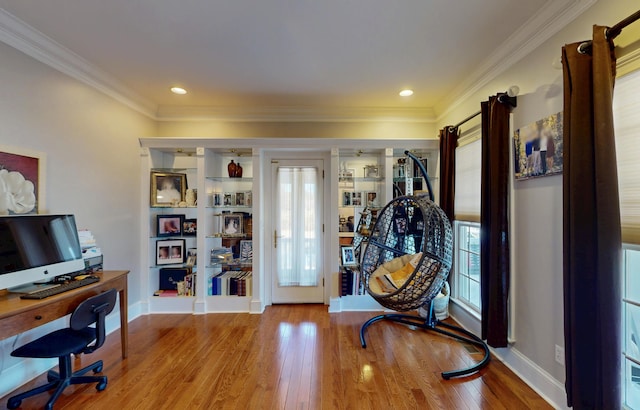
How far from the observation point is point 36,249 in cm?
190

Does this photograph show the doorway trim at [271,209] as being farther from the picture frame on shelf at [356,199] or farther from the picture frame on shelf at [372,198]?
the picture frame on shelf at [372,198]

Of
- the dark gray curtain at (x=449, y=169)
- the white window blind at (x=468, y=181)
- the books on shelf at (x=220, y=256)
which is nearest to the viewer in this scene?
the white window blind at (x=468, y=181)

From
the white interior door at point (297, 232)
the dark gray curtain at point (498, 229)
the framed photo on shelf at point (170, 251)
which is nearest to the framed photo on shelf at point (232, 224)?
the white interior door at point (297, 232)

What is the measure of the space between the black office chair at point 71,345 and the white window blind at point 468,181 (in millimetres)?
3278

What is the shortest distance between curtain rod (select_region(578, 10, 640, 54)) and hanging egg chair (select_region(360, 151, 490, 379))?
4.41ft

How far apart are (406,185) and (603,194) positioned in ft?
6.17

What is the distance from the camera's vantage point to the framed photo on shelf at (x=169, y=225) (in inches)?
135

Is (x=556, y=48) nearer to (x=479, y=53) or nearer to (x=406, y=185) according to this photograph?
(x=479, y=53)

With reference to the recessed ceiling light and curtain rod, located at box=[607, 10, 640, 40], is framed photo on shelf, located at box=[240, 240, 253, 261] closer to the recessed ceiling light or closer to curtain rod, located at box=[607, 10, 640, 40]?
the recessed ceiling light

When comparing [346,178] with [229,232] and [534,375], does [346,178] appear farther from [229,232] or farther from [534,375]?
[534,375]

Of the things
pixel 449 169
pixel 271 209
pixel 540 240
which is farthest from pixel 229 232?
pixel 540 240

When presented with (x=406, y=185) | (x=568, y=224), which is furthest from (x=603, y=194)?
(x=406, y=185)

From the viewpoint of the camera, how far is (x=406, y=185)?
317 centimetres

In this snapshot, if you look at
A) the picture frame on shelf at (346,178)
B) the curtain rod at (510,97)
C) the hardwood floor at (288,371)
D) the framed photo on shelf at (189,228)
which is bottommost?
the hardwood floor at (288,371)
